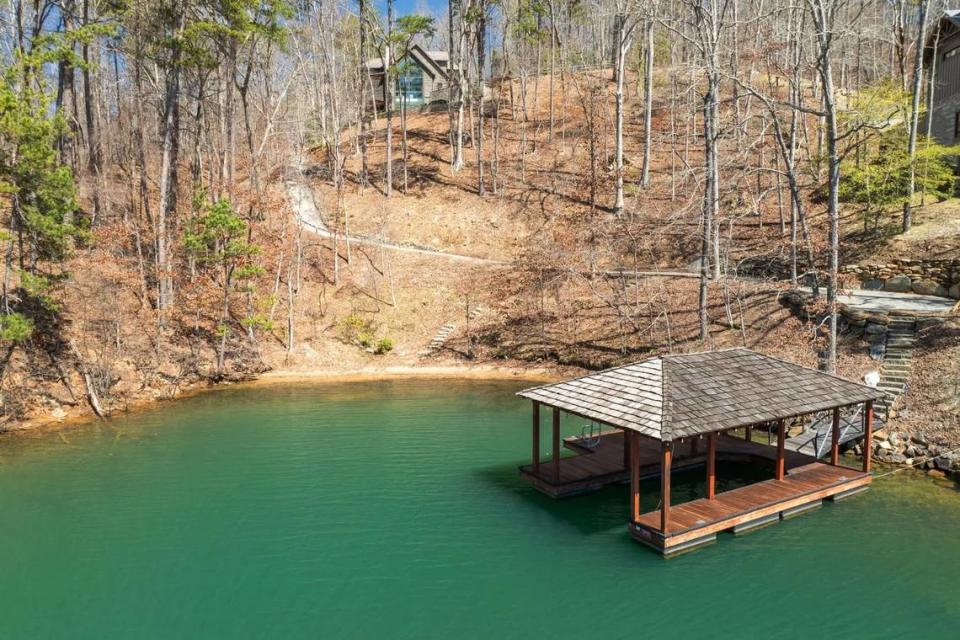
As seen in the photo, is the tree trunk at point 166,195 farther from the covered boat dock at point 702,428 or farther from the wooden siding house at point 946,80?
the wooden siding house at point 946,80

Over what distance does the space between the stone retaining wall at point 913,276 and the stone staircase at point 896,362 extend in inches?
185

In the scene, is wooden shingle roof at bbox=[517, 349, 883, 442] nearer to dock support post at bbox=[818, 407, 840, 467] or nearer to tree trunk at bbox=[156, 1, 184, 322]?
dock support post at bbox=[818, 407, 840, 467]

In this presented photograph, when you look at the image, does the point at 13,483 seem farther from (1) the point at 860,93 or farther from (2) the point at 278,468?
(1) the point at 860,93

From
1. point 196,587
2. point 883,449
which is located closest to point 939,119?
point 883,449

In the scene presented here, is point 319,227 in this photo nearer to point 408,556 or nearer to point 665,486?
point 408,556

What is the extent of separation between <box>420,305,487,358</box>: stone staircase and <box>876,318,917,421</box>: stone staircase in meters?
18.4

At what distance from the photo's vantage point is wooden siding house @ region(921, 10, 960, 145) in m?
30.5

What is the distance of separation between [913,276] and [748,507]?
1780 cm

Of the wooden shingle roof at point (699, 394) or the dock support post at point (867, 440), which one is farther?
A: the dock support post at point (867, 440)

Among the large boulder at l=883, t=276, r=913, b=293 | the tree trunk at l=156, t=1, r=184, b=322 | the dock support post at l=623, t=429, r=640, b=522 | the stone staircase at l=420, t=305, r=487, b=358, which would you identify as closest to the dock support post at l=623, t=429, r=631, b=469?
the dock support post at l=623, t=429, r=640, b=522

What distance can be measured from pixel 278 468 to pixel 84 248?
1879 centimetres

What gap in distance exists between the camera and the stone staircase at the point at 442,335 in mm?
32791

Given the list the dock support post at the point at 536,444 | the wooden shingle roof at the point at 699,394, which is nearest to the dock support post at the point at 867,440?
the wooden shingle roof at the point at 699,394

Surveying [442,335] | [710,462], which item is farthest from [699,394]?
[442,335]
